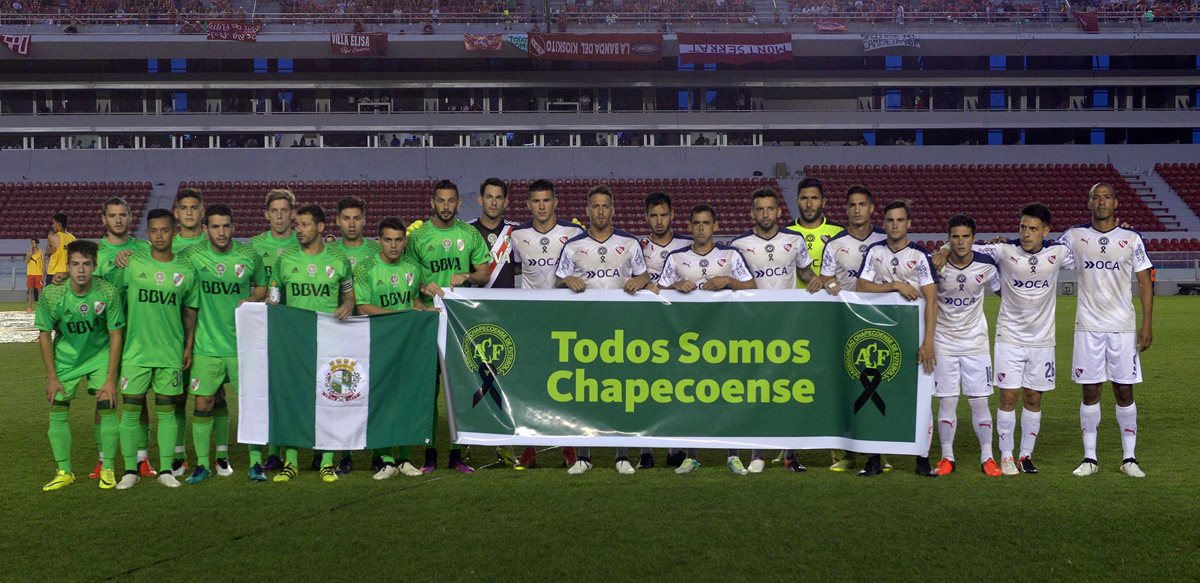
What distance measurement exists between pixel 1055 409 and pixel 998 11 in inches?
1435

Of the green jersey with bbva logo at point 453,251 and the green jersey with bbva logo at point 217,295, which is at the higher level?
the green jersey with bbva logo at point 453,251

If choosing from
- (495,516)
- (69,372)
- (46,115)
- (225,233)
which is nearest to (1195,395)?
(495,516)

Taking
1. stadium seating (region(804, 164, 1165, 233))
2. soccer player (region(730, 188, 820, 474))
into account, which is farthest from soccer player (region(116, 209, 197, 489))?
stadium seating (region(804, 164, 1165, 233))

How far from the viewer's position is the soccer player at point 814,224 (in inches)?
302

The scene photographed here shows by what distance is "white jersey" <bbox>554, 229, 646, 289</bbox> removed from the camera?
7.34 m

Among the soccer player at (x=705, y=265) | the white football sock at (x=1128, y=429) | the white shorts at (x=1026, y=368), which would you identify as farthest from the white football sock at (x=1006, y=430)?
the soccer player at (x=705, y=265)

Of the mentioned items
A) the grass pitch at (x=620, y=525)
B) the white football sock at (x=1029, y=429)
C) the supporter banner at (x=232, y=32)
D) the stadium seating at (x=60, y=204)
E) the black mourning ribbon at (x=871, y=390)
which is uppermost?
the supporter banner at (x=232, y=32)

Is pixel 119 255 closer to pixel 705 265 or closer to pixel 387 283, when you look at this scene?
pixel 387 283

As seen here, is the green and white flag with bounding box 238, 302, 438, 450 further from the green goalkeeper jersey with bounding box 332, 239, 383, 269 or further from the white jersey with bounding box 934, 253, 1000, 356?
the white jersey with bounding box 934, 253, 1000, 356

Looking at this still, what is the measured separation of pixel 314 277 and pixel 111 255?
1.53 m

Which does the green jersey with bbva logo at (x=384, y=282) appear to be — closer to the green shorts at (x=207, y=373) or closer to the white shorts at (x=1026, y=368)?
the green shorts at (x=207, y=373)

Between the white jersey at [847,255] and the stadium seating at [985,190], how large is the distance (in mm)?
28307

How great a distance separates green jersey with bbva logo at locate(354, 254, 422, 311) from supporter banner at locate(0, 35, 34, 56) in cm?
3771

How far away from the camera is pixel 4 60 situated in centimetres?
3994
